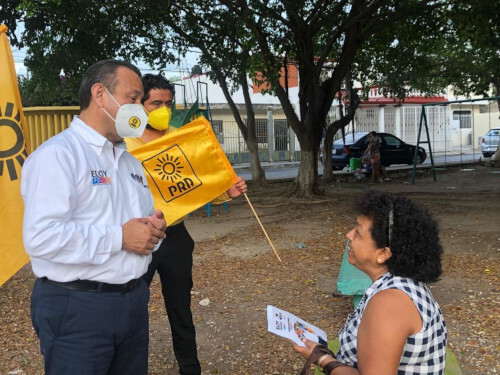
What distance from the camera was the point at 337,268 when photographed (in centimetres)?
611

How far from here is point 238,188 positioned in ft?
11.5

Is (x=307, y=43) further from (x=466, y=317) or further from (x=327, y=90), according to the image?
(x=466, y=317)

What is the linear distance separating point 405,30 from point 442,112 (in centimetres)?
2958

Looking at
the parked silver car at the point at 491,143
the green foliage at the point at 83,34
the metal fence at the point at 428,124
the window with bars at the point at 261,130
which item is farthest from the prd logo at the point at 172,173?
the metal fence at the point at 428,124

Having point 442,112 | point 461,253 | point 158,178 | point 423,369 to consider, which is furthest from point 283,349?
point 442,112

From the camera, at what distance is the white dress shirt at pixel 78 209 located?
1764mm

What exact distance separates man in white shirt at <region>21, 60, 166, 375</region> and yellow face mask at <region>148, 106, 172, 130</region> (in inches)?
38.6

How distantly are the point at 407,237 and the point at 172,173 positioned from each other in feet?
6.34

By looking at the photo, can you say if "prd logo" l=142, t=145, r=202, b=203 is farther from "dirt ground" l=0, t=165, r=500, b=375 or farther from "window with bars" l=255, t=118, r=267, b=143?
"window with bars" l=255, t=118, r=267, b=143

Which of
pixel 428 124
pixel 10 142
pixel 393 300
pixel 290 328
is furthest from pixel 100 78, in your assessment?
pixel 428 124

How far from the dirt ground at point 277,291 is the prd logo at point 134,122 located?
1003mm

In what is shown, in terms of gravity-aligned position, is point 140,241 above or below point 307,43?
below

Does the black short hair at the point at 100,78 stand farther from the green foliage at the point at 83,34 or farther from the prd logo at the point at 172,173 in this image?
the green foliage at the point at 83,34

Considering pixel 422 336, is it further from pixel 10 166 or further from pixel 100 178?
pixel 10 166
